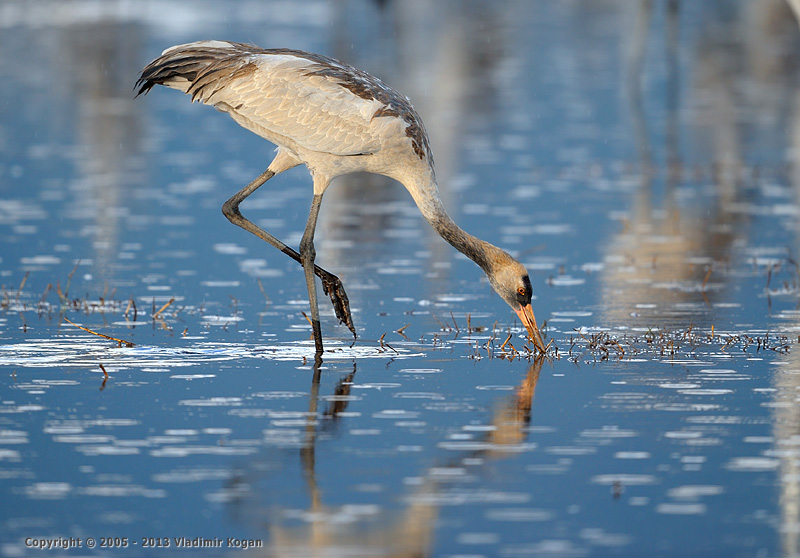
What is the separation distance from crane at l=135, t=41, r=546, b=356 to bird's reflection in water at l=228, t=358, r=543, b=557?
2260 millimetres

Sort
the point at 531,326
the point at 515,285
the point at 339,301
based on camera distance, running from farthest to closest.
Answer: the point at 339,301, the point at 515,285, the point at 531,326

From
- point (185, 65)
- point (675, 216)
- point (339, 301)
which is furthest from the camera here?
point (675, 216)

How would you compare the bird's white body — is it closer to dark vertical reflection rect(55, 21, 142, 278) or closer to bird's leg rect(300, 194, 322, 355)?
bird's leg rect(300, 194, 322, 355)

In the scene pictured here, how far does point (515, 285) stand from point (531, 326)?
27cm

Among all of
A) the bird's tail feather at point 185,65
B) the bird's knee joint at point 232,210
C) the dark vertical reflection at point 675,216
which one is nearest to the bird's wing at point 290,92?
the bird's tail feather at point 185,65

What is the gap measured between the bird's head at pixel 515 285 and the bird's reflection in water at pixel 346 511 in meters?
1.86

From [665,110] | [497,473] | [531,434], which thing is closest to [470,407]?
[531,434]

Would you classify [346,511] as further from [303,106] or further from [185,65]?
[185,65]

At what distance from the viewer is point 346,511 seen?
230 inches

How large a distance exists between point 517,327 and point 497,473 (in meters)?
3.37

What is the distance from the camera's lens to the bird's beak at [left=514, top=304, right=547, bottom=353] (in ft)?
28.8

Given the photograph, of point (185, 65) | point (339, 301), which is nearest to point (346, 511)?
point (339, 301)

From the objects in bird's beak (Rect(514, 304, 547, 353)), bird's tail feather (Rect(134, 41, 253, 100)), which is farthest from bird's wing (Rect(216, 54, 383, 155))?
bird's beak (Rect(514, 304, 547, 353))

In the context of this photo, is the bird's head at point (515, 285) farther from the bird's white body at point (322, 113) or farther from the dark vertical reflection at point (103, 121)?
the dark vertical reflection at point (103, 121)
